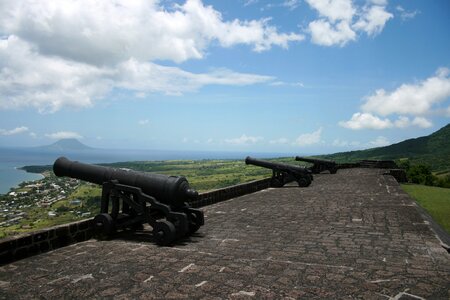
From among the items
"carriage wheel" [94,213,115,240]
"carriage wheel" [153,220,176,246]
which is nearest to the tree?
"carriage wheel" [153,220,176,246]

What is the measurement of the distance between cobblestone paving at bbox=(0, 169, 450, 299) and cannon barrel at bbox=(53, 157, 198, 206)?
2.70 ft

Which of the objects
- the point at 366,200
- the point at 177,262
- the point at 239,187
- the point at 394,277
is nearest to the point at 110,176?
the point at 177,262

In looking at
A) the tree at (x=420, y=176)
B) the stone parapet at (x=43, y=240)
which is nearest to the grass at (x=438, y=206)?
the stone parapet at (x=43, y=240)

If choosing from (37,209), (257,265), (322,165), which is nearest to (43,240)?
(257,265)

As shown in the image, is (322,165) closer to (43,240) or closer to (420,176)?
(420,176)

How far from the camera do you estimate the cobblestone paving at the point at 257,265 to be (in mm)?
4078

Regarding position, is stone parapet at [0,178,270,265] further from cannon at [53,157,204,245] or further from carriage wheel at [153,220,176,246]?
carriage wheel at [153,220,176,246]

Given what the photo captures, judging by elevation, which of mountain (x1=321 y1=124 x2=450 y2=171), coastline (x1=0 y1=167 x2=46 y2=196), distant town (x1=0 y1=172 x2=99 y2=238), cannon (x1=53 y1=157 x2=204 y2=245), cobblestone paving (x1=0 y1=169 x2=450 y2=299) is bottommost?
coastline (x1=0 y1=167 x2=46 y2=196)

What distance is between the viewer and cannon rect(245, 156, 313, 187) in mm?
16594

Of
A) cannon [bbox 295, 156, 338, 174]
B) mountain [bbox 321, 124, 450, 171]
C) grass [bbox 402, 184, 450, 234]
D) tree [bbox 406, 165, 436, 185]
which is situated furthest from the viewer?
mountain [bbox 321, 124, 450, 171]

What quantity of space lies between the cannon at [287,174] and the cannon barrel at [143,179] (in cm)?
1037

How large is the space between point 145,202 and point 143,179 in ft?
1.40

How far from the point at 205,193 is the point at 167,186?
4555 mm

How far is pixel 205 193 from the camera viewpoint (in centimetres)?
1116
